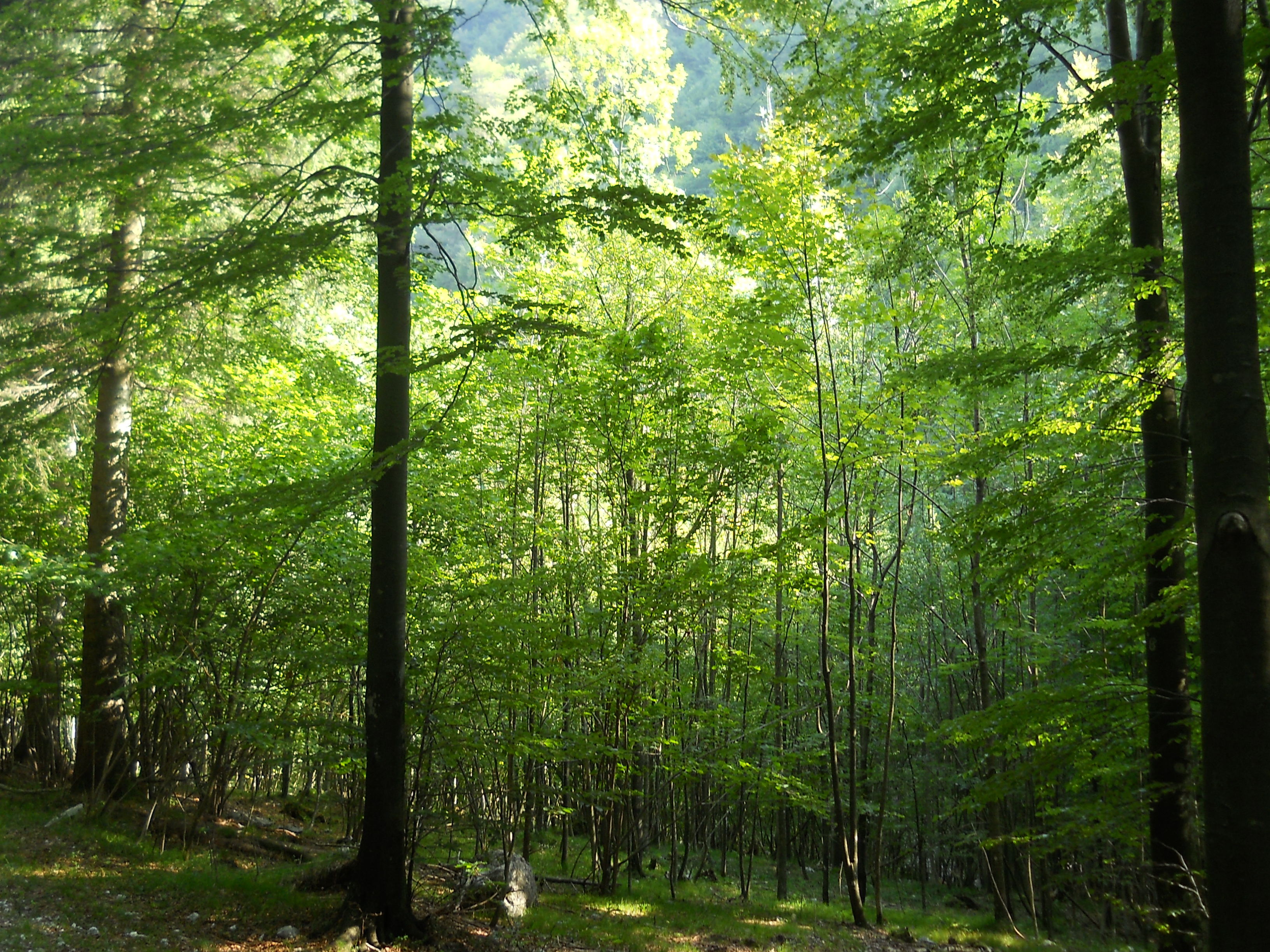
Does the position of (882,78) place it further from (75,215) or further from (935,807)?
(935,807)

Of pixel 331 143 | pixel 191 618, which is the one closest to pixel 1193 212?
pixel 191 618

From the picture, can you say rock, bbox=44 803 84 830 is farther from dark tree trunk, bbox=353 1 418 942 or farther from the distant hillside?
the distant hillside

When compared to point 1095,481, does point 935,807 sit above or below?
below

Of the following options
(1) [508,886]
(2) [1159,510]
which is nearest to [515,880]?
(1) [508,886]

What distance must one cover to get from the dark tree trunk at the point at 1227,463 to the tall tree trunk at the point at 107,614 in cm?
876

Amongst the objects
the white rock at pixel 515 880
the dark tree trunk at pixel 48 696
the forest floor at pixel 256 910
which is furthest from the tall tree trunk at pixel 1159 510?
the dark tree trunk at pixel 48 696

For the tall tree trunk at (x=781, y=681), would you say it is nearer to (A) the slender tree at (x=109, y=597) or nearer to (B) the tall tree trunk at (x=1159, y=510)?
(B) the tall tree trunk at (x=1159, y=510)

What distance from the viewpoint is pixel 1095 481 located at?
17.7 feet

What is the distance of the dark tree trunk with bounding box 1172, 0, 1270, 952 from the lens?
250 cm

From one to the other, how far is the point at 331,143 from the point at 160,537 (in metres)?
7.38

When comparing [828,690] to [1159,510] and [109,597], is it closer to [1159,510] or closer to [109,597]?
[1159,510]

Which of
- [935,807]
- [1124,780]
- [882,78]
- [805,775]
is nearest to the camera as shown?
[882,78]

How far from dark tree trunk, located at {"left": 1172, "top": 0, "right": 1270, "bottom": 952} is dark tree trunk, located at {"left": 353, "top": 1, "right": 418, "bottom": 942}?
4191mm

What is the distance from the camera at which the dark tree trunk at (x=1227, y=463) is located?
8.20ft
